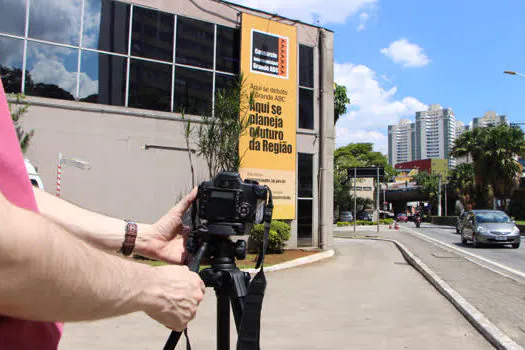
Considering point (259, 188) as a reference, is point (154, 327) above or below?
below

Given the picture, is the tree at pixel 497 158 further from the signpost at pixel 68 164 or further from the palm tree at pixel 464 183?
the signpost at pixel 68 164

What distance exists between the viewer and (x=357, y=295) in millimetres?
7523

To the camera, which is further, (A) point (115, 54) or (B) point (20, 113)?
(A) point (115, 54)

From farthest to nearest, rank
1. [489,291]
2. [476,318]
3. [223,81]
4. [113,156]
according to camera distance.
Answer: [223,81], [113,156], [489,291], [476,318]

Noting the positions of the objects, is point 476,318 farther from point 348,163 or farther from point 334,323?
point 348,163

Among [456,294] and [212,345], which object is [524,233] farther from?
[212,345]

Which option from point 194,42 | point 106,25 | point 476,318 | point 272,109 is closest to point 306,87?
point 272,109

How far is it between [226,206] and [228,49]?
43.2 ft

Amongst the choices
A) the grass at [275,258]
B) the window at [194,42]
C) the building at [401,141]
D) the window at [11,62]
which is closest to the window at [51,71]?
the window at [11,62]

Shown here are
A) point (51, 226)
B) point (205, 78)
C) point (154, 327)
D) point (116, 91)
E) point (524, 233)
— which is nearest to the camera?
point (51, 226)

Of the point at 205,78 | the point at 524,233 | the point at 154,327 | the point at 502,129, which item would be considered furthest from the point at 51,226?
the point at 502,129

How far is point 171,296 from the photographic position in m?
1.10

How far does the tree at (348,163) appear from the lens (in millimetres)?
50312

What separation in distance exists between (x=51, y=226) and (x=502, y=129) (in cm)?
3940
